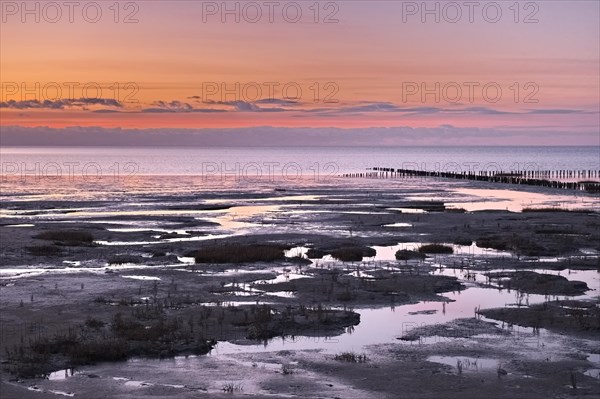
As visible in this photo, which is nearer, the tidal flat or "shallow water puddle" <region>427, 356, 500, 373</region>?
the tidal flat

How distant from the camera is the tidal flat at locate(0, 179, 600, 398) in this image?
16.4 meters

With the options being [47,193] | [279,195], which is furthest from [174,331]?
[47,193]

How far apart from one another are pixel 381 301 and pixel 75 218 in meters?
35.8

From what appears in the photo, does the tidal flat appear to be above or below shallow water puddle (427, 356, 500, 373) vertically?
above

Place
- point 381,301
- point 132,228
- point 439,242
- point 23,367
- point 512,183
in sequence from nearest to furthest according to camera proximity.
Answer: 1. point 23,367
2. point 381,301
3. point 439,242
4. point 132,228
5. point 512,183

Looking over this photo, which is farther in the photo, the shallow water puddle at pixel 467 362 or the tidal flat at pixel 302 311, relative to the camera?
the shallow water puddle at pixel 467 362

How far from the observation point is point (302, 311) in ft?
73.2

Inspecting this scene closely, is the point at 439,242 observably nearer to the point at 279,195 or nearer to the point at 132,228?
the point at 132,228

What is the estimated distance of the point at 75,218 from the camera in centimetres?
5569

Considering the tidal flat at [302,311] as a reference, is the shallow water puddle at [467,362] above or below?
below

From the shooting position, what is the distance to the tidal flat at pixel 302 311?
53.8ft

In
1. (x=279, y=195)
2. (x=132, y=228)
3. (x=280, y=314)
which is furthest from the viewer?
(x=279, y=195)

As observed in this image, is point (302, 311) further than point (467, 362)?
Yes

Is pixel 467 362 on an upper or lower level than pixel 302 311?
lower
